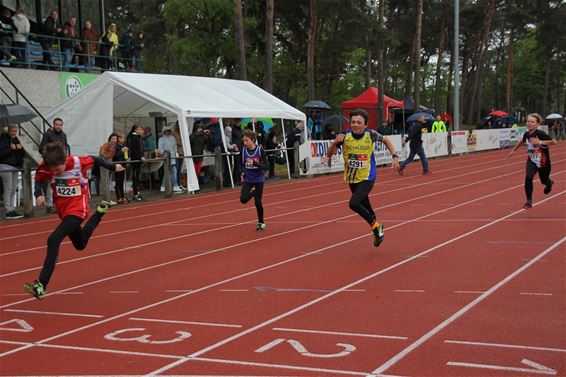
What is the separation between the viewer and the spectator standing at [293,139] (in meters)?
23.1

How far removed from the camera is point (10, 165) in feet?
46.8

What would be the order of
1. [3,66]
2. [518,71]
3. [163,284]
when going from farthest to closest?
1. [518,71]
2. [3,66]
3. [163,284]

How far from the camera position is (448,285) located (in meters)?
6.90

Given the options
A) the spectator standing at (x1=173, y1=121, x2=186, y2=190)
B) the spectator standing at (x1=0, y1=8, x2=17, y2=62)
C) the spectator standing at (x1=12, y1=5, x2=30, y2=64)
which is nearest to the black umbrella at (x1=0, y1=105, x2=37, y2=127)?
the spectator standing at (x1=173, y1=121, x2=186, y2=190)

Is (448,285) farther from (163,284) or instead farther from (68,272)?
(68,272)

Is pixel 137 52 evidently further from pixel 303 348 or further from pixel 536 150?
pixel 303 348

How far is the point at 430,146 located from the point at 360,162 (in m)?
23.9

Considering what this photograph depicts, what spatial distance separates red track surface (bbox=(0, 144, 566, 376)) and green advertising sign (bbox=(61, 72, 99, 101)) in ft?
31.7

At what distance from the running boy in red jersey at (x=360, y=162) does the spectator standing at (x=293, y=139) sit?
45.0 feet

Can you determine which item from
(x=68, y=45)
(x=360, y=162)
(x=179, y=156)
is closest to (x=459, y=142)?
(x=179, y=156)

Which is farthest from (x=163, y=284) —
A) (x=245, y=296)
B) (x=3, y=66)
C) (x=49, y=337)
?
(x=3, y=66)

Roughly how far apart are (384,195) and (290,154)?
763cm

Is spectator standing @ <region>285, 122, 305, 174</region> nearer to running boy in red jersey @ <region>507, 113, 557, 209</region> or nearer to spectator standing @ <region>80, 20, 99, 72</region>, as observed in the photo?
spectator standing @ <region>80, 20, 99, 72</region>

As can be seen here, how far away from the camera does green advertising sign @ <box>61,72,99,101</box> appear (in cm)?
2147
